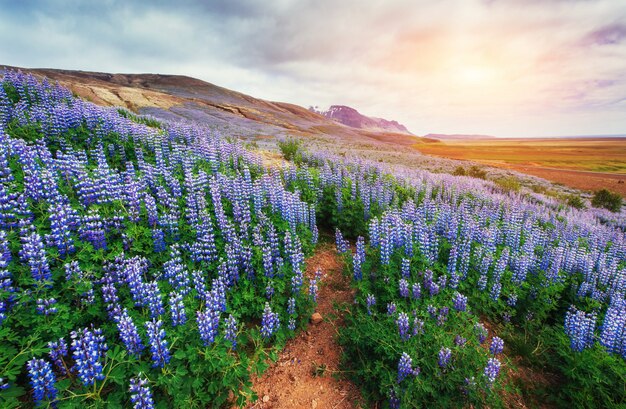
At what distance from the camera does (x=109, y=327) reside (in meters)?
3.36

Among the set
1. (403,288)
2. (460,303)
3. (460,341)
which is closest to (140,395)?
(403,288)

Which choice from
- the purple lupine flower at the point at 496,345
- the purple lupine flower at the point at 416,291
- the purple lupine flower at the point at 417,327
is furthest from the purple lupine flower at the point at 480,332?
the purple lupine flower at the point at 417,327

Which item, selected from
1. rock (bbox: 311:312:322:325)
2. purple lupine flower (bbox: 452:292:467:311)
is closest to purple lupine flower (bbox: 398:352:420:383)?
purple lupine flower (bbox: 452:292:467:311)

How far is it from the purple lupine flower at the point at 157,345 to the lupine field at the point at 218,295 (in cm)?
2

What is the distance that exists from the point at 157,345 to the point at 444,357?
361 cm

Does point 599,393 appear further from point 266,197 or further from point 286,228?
point 266,197

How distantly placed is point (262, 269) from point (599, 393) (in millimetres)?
5388

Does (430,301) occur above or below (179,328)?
below

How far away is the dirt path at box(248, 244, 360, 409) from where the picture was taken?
3902 millimetres

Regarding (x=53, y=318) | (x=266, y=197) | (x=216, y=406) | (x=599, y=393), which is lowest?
(x=599, y=393)

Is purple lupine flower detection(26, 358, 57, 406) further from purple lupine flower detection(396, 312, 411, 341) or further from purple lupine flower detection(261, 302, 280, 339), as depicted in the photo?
purple lupine flower detection(396, 312, 411, 341)

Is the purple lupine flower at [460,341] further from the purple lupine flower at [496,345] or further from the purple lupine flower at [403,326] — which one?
the purple lupine flower at [403,326]

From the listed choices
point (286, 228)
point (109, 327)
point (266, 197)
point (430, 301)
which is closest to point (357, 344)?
point (430, 301)

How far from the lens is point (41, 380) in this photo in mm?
2566
